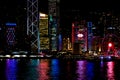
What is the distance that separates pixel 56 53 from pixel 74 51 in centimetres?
594

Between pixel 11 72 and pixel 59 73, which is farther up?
pixel 11 72

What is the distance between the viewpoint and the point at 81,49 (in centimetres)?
16150

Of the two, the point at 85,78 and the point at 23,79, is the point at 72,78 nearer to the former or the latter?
the point at 85,78

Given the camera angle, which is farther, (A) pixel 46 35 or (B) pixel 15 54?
(A) pixel 46 35

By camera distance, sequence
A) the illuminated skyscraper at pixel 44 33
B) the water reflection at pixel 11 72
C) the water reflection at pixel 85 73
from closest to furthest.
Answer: the water reflection at pixel 11 72 → the water reflection at pixel 85 73 → the illuminated skyscraper at pixel 44 33

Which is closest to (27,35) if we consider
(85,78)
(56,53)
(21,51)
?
(21,51)

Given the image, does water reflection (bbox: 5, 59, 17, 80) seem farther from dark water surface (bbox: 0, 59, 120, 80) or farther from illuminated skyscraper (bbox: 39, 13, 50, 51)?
illuminated skyscraper (bbox: 39, 13, 50, 51)

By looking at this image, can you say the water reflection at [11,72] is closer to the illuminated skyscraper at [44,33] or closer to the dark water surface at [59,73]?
the dark water surface at [59,73]

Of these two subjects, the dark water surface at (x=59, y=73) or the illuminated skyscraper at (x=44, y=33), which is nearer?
the dark water surface at (x=59, y=73)

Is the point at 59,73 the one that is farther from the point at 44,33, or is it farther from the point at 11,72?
the point at 44,33

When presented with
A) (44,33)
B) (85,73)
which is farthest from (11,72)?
(44,33)

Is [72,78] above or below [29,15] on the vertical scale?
below

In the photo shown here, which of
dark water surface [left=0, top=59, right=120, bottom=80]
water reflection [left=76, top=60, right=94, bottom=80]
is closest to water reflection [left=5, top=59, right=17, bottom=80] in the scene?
dark water surface [left=0, top=59, right=120, bottom=80]

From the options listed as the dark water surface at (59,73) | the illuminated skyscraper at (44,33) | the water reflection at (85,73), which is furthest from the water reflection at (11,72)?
the illuminated skyscraper at (44,33)
